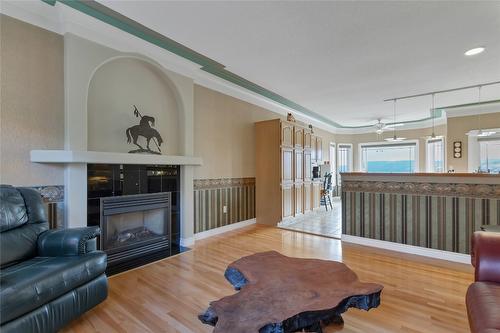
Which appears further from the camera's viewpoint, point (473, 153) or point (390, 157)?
point (390, 157)

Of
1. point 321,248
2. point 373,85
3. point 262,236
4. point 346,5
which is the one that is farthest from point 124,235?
point 373,85

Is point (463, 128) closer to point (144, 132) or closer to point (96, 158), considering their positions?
point (144, 132)

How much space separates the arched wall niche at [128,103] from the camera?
9.52 ft

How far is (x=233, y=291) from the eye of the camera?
238 centimetres

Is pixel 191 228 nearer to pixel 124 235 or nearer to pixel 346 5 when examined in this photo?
pixel 124 235

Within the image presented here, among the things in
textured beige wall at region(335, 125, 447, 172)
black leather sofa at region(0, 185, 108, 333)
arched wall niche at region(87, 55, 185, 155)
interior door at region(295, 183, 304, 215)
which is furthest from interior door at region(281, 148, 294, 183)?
textured beige wall at region(335, 125, 447, 172)

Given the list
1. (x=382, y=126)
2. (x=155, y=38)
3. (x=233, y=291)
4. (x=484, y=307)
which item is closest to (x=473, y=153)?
(x=382, y=126)

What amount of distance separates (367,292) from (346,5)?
8.10 ft

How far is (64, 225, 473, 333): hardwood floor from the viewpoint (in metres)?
1.87

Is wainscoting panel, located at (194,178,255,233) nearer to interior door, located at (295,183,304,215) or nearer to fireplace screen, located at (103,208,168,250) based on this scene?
fireplace screen, located at (103,208,168,250)

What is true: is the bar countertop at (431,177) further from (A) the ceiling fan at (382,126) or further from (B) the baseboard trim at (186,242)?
(A) the ceiling fan at (382,126)

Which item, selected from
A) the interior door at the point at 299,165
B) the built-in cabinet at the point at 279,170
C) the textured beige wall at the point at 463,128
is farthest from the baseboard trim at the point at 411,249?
the textured beige wall at the point at 463,128

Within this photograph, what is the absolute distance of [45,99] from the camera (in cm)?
249

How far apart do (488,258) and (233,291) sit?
1999 mm
